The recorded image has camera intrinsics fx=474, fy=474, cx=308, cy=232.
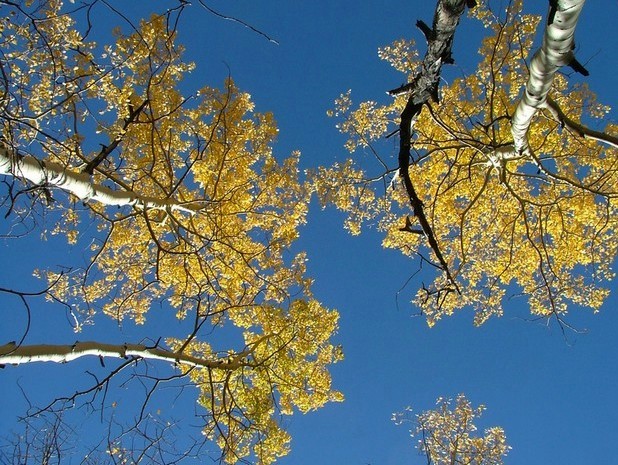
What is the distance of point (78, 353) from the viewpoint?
3053 millimetres

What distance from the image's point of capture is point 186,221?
762cm

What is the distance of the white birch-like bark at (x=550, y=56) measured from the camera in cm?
197

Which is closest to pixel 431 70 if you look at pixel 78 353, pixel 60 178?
pixel 60 178

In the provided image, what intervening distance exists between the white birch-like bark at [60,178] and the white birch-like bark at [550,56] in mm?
2581

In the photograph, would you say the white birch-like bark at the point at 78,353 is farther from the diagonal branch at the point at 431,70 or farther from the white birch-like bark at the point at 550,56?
the white birch-like bark at the point at 550,56

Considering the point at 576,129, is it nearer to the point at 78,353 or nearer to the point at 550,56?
the point at 550,56

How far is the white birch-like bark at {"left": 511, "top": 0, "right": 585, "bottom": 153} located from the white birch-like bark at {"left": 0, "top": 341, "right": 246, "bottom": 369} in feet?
9.23

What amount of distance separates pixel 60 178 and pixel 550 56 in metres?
3.11

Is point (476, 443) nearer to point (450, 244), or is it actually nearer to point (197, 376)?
point (450, 244)

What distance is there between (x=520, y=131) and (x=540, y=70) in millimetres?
838

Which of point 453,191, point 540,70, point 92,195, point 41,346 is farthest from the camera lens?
point 453,191

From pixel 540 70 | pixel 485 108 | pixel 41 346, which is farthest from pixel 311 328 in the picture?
pixel 540 70

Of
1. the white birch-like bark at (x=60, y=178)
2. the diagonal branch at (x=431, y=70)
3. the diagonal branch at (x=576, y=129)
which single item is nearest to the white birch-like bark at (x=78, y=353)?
the white birch-like bark at (x=60, y=178)

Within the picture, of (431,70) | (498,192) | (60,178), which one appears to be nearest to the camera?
(431,70)
